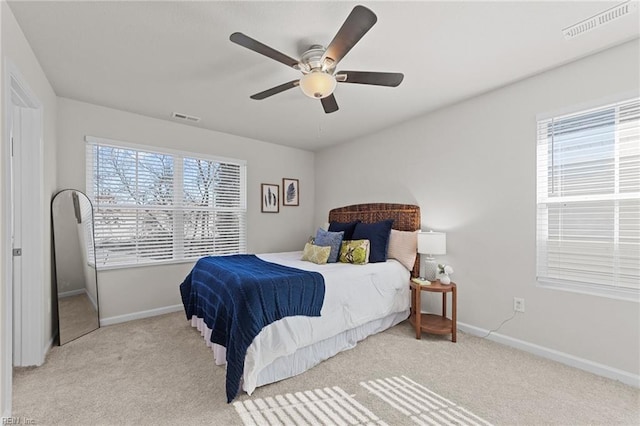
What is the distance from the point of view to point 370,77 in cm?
205

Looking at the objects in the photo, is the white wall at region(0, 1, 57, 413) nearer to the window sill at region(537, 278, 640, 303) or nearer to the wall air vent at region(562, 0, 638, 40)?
the wall air vent at region(562, 0, 638, 40)

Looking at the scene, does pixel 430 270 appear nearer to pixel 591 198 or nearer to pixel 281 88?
pixel 591 198

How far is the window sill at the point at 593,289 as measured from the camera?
2.11 meters

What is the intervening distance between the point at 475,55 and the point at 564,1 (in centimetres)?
59

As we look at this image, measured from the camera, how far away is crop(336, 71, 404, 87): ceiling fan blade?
2.00 meters

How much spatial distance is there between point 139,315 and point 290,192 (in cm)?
280

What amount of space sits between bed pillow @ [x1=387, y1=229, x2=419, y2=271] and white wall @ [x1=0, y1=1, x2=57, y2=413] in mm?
3303

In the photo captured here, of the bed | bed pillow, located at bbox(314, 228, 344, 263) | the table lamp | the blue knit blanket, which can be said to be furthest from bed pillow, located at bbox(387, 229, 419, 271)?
the blue knit blanket

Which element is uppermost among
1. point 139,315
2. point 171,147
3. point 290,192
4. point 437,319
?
point 171,147

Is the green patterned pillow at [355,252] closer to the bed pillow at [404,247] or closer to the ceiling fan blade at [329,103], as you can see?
the bed pillow at [404,247]

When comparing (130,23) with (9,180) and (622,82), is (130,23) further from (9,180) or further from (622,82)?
(622,82)

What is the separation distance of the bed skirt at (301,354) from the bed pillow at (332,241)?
82 centimetres

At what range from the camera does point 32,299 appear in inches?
93.1

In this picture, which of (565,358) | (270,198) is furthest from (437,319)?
(270,198)
